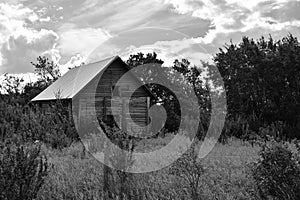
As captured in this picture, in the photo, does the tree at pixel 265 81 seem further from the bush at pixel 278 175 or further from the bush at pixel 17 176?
the bush at pixel 17 176

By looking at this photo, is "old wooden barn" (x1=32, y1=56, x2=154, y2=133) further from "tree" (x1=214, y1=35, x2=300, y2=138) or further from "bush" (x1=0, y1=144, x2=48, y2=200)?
"bush" (x1=0, y1=144, x2=48, y2=200)

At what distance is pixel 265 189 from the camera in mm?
4691

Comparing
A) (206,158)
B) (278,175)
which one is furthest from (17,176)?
(206,158)

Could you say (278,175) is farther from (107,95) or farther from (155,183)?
(107,95)

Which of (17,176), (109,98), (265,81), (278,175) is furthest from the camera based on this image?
(109,98)

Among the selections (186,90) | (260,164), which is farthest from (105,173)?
(186,90)

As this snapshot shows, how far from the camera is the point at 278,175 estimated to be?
182 inches

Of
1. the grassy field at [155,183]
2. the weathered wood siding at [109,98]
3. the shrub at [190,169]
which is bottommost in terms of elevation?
the grassy field at [155,183]

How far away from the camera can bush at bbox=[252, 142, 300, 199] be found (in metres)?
4.47

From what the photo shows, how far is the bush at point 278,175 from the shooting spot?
4469 millimetres

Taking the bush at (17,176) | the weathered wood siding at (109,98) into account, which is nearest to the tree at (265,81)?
the weathered wood siding at (109,98)

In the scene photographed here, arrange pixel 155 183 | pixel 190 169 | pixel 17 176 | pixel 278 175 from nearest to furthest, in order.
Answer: pixel 278 175 → pixel 17 176 → pixel 190 169 → pixel 155 183

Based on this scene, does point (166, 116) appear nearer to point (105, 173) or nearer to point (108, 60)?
point (108, 60)

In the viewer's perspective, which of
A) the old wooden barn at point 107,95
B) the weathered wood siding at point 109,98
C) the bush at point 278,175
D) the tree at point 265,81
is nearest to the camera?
the bush at point 278,175
